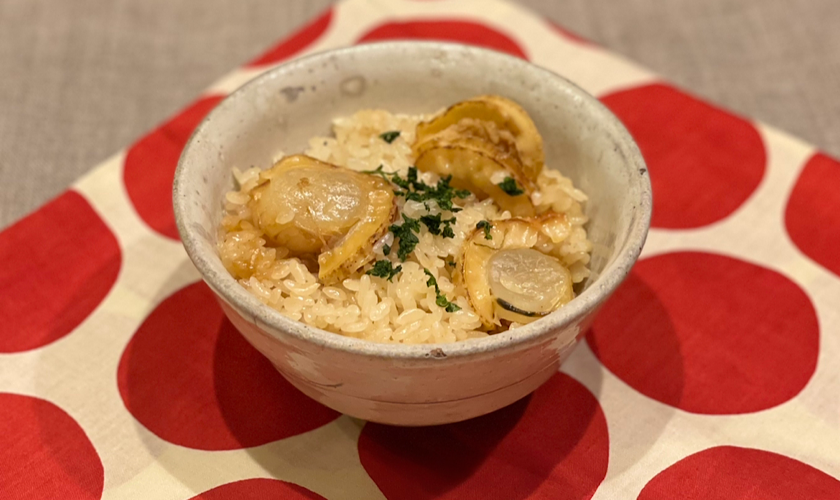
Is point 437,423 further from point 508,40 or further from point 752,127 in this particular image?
point 508,40

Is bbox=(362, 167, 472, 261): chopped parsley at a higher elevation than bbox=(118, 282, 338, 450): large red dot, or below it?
higher

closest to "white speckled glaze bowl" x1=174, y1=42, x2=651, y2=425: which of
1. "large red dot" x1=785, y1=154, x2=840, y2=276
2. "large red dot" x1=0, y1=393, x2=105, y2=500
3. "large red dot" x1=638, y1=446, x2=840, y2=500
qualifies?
"large red dot" x1=638, y1=446, x2=840, y2=500

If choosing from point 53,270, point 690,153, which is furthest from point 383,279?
point 690,153

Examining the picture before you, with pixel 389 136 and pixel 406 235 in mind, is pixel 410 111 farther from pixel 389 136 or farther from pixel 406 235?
pixel 406 235

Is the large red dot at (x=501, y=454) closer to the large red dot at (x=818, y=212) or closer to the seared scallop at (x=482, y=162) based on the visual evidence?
the seared scallop at (x=482, y=162)

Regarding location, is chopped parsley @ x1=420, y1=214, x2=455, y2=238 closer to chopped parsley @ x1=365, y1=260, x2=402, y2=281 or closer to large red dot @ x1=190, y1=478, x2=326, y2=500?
chopped parsley @ x1=365, y1=260, x2=402, y2=281

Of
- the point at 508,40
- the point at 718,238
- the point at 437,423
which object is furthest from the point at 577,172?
the point at 508,40
